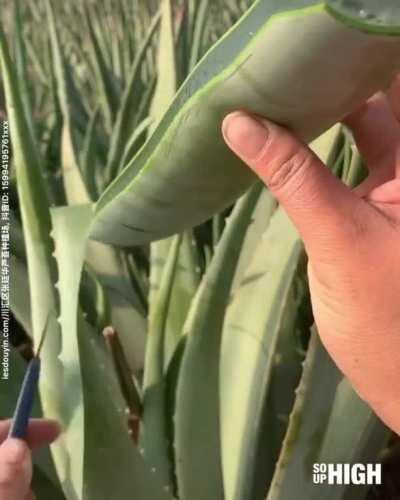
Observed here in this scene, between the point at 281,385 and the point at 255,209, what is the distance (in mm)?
101

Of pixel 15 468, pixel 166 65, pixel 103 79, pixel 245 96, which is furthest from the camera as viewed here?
pixel 103 79

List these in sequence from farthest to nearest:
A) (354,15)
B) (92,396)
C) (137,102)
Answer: (137,102) < (92,396) < (354,15)

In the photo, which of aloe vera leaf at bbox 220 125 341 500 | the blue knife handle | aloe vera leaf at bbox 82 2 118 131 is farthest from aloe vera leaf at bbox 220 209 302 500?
aloe vera leaf at bbox 82 2 118 131

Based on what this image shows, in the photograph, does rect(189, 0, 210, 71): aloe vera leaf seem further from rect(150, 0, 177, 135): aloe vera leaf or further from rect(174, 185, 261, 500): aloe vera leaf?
rect(174, 185, 261, 500): aloe vera leaf

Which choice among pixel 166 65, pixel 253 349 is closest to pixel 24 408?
pixel 253 349

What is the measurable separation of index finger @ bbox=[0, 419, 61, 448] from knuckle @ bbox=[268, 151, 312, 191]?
0.59 ft

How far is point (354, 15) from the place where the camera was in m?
0.17

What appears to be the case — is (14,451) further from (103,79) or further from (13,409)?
(103,79)

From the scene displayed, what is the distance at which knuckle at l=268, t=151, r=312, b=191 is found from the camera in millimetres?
238

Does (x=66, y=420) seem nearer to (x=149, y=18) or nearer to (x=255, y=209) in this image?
(x=255, y=209)

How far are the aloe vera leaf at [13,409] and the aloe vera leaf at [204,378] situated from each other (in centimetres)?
7

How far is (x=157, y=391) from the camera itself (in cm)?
38

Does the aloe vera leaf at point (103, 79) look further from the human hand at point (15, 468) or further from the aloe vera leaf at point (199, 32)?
the human hand at point (15, 468)

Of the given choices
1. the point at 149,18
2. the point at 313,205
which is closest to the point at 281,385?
the point at 313,205
